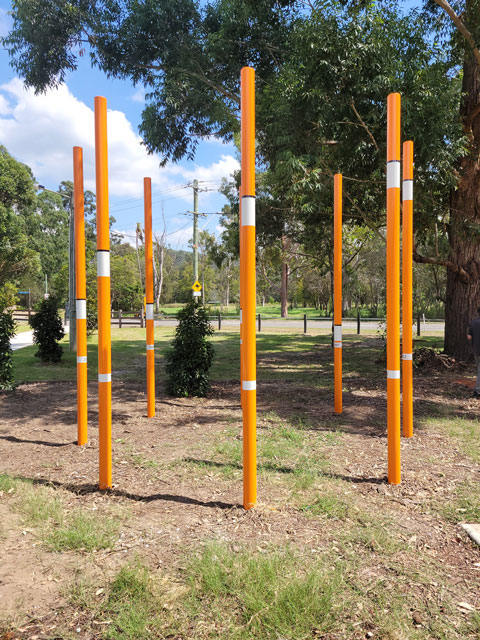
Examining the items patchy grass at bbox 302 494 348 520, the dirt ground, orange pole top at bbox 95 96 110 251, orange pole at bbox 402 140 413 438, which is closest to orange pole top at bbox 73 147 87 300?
orange pole top at bbox 95 96 110 251

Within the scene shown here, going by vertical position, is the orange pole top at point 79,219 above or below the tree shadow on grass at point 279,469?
above

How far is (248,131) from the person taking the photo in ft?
11.7

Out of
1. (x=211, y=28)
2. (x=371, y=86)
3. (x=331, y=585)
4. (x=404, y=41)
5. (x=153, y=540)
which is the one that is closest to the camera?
(x=331, y=585)

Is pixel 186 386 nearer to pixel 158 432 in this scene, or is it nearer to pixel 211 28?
pixel 158 432

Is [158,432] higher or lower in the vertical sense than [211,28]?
lower

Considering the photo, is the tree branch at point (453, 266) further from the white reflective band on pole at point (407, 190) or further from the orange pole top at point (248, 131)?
the orange pole top at point (248, 131)

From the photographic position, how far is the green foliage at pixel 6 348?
7906 mm

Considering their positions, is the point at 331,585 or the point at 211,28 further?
the point at 211,28

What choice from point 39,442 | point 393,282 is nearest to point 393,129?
point 393,282

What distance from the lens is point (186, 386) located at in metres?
7.98

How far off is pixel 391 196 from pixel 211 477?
3.05 m

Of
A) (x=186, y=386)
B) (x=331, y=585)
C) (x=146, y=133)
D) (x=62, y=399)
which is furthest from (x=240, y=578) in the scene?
(x=146, y=133)

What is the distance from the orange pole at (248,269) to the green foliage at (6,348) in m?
5.81

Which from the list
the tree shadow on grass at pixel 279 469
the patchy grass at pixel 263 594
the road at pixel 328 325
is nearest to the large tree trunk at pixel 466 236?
the tree shadow on grass at pixel 279 469
